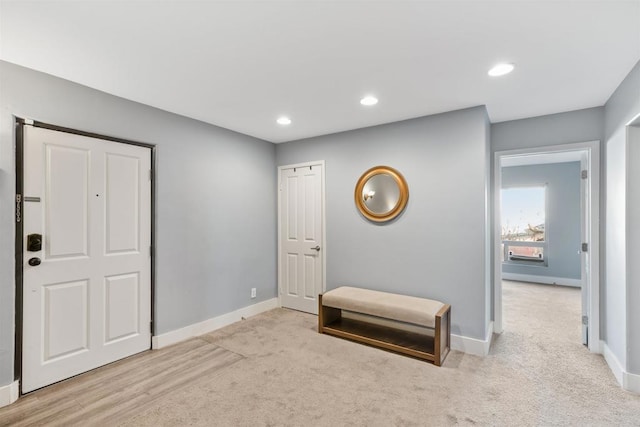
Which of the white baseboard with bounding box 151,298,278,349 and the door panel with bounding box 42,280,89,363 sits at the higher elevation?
the door panel with bounding box 42,280,89,363

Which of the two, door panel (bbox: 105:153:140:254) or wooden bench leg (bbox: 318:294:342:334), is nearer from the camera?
door panel (bbox: 105:153:140:254)

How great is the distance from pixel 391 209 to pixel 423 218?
0.39 m

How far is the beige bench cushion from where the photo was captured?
293 centimetres

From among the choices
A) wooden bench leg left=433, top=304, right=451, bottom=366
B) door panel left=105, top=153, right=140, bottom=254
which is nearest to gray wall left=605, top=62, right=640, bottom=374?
wooden bench leg left=433, top=304, right=451, bottom=366

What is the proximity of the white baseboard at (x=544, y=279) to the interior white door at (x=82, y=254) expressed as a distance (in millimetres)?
7182

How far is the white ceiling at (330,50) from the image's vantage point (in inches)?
65.7

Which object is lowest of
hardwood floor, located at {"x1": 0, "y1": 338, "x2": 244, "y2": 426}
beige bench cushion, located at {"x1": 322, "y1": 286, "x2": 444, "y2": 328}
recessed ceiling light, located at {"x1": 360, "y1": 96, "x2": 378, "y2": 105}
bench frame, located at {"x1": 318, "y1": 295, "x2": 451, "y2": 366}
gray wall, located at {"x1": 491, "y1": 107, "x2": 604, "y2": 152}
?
hardwood floor, located at {"x1": 0, "y1": 338, "x2": 244, "y2": 426}

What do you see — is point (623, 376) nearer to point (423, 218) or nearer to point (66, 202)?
point (423, 218)

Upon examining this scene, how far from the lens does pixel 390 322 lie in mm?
3703

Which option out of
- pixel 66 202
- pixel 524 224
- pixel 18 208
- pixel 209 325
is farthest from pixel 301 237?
pixel 524 224

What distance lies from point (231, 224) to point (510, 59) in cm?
338

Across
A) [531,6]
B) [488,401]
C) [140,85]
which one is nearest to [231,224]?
[140,85]

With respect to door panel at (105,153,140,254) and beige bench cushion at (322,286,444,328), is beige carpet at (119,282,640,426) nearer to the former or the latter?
beige bench cushion at (322,286,444,328)

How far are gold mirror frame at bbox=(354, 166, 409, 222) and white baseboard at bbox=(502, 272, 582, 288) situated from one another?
4928 mm
